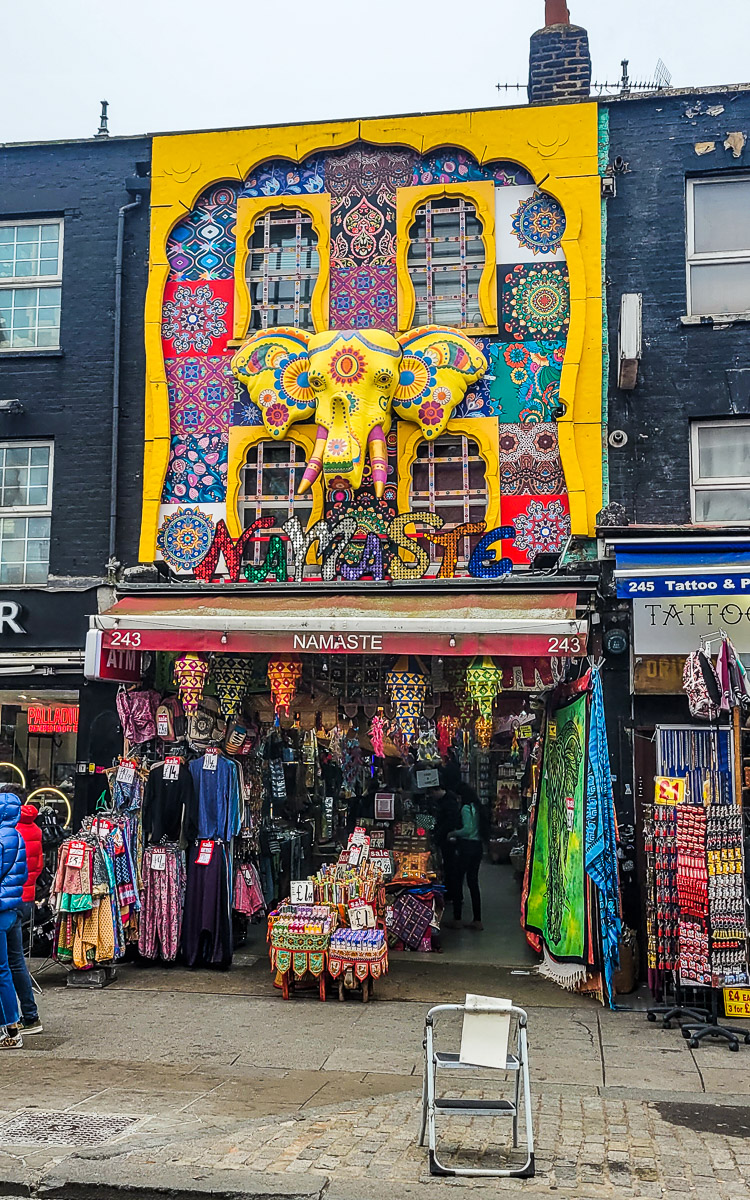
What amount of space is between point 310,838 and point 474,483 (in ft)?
17.1

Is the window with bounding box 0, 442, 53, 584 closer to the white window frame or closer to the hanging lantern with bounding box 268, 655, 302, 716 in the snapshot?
the white window frame

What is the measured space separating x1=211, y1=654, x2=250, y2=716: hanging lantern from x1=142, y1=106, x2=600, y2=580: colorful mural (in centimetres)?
101

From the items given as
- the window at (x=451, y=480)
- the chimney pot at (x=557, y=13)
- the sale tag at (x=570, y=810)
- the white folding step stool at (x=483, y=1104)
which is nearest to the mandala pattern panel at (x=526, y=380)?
the window at (x=451, y=480)

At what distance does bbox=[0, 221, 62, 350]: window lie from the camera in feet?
42.1

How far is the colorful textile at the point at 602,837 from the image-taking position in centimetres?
947

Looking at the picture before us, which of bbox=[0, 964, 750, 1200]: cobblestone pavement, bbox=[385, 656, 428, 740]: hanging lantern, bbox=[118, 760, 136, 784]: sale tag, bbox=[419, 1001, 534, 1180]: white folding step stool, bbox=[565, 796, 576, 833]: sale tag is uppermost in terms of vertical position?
bbox=[385, 656, 428, 740]: hanging lantern

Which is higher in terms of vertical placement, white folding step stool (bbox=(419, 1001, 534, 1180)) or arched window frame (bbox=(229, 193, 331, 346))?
arched window frame (bbox=(229, 193, 331, 346))

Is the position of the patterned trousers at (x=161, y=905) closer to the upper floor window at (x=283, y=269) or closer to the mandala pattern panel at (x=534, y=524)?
the mandala pattern panel at (x=534, y=524)

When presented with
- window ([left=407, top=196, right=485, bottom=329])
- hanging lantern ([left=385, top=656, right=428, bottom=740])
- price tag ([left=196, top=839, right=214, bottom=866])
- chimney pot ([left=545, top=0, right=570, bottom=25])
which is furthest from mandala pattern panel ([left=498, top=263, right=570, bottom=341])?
price tag ([left=196, top=839, right=214, bottom=866])

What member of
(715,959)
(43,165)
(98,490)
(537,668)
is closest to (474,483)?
(537,668)

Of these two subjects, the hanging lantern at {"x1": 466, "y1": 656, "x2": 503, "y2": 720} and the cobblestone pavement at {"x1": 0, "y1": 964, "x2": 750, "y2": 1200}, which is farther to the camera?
the hanging lantern at {"x1": 466, "y1": 656, "x2": 503, "y2": 720}

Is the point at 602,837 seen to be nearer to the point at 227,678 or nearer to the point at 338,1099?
the point at 338,1099

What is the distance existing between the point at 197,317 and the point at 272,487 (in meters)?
2.11

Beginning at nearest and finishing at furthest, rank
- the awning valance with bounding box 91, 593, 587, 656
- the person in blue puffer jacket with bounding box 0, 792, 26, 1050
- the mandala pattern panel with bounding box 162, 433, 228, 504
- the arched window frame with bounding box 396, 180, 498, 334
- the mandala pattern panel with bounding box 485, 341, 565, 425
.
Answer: the person in blue puffer jacket with bounding box 0, 792, 26, 1050 → the awning valance with bounding box 91, 593, 587, 656 → the mandala pattern panel with bounding box 485, 341, 565, 425 → the arched window frame with bounding box 396, 180, 498, 334 → the mandala pattern panel with bounding box 162, 433, 228, 504
